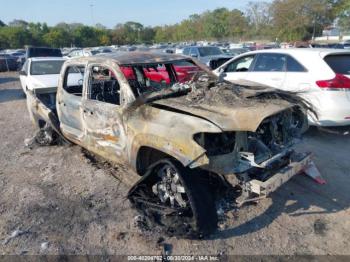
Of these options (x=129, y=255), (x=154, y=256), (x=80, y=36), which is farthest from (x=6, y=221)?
(x=80, y=36)

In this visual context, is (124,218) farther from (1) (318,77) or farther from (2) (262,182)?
(1) (318,77)

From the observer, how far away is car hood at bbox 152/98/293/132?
3139 millimetres

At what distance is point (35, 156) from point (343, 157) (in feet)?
17.8

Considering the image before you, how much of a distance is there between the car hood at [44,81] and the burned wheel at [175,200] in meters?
7.12

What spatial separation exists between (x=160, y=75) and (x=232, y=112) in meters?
2.39

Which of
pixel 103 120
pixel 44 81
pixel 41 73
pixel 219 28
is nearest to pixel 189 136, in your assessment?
pixel 103 120

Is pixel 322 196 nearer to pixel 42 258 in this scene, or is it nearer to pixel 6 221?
pixel 42 258

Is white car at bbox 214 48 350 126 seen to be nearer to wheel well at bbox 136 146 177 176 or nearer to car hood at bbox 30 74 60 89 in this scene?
wheel well at bbox 136 146 177 176

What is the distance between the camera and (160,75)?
214 inches

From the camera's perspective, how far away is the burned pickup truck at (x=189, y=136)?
3271mm

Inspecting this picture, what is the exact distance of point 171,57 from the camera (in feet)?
16.1

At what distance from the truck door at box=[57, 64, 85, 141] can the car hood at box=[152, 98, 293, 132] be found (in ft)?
Answer: 5.80

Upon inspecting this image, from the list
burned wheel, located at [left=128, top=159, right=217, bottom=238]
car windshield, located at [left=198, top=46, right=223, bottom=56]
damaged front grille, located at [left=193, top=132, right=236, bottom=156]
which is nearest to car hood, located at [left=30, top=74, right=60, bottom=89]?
burned wheel, located at [left=128, top=159, right=217, bottom=238]

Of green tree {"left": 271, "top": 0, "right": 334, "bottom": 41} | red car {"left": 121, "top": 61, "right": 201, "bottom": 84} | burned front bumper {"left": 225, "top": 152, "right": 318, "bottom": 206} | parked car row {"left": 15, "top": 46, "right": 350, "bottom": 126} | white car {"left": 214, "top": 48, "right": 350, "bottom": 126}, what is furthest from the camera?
green tree {"left": 271, "top": 0, "right": 334, "bottom": 41}
